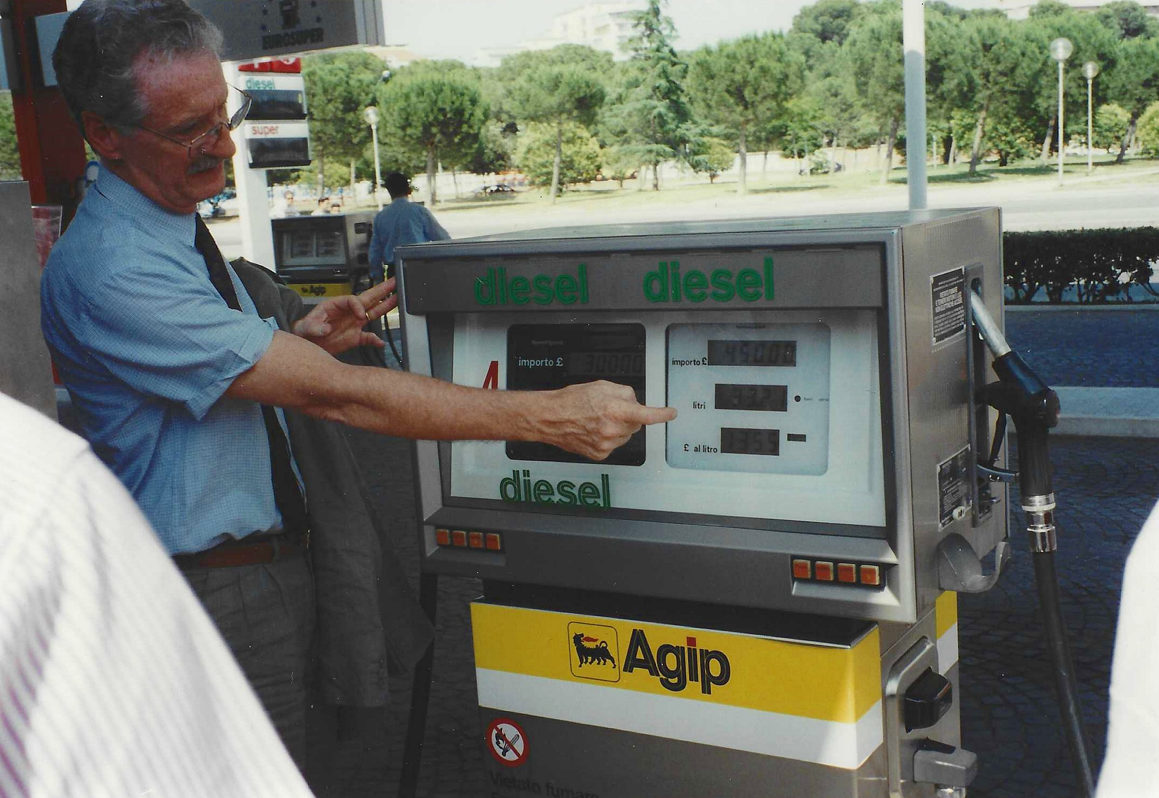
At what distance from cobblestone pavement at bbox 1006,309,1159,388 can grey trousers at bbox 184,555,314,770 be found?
27.4ft

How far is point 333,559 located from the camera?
2180mm

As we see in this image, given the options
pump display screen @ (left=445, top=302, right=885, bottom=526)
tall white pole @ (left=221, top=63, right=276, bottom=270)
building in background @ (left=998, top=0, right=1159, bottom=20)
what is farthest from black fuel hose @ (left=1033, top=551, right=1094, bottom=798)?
building in background @ (left=998, top=0, right=1159, bottom=20)

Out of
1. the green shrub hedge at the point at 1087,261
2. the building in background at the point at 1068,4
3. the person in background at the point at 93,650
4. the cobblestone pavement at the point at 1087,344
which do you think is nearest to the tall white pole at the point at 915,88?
the cobblestone pavement at the point at 1087,344

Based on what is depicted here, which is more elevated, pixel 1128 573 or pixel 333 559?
pixel 1128 573

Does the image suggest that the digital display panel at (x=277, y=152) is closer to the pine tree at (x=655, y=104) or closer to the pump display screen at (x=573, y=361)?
the pump display screen at (x=573, y=361)

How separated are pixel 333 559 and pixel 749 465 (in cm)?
74

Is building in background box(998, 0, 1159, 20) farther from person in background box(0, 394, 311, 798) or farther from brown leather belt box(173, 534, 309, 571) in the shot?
person in background box(0, 394, 311, 798)

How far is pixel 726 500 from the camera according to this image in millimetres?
2145

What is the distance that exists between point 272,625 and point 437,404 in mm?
521

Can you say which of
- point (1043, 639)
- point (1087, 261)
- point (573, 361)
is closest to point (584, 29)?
point (1087, 261)

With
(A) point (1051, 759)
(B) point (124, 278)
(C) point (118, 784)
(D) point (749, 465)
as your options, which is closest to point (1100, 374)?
(A) point (1051, 759)

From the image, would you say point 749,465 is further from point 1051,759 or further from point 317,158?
point 317,158

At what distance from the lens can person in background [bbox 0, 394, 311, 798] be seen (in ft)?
2.02

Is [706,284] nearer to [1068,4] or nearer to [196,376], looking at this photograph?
[196,376]
